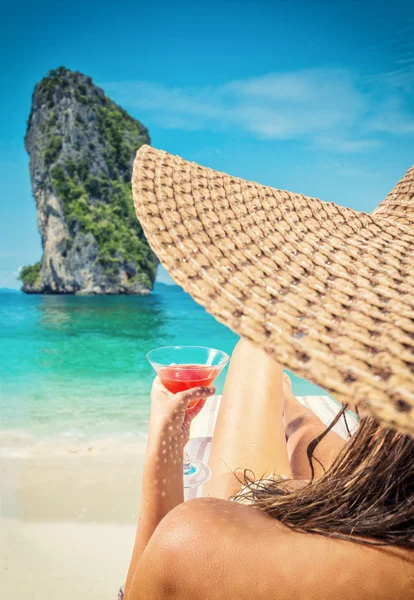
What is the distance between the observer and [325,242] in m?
0.89

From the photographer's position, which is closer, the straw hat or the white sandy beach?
the straw hat

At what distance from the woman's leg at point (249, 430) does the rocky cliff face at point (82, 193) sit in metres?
46.8

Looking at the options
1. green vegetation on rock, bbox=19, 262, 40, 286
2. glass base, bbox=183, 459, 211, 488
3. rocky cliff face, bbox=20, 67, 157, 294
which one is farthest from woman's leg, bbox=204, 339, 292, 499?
green vegetation on rock, bbox=19, 262, 40, 286

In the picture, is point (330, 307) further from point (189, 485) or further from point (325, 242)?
point (189, 485)

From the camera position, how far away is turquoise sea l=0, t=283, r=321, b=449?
6262 mm

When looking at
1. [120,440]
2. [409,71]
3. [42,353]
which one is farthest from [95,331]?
[409,71]

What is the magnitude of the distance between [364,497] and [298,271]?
609mm

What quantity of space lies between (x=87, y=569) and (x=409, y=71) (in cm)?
8707

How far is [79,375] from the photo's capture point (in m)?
10.9

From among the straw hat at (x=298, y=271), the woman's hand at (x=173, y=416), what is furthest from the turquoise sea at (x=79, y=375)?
the straw hat at (x=298, y=271)

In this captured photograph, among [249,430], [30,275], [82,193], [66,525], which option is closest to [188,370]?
[249,430]

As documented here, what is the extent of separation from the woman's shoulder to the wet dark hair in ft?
0.13

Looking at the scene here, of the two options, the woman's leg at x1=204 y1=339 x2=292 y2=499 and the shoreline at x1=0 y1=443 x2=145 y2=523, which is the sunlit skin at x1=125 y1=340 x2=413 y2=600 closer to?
the woman's leg at x1=204 y1=339 x2=292 y2=499

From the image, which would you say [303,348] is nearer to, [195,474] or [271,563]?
[271,563]
